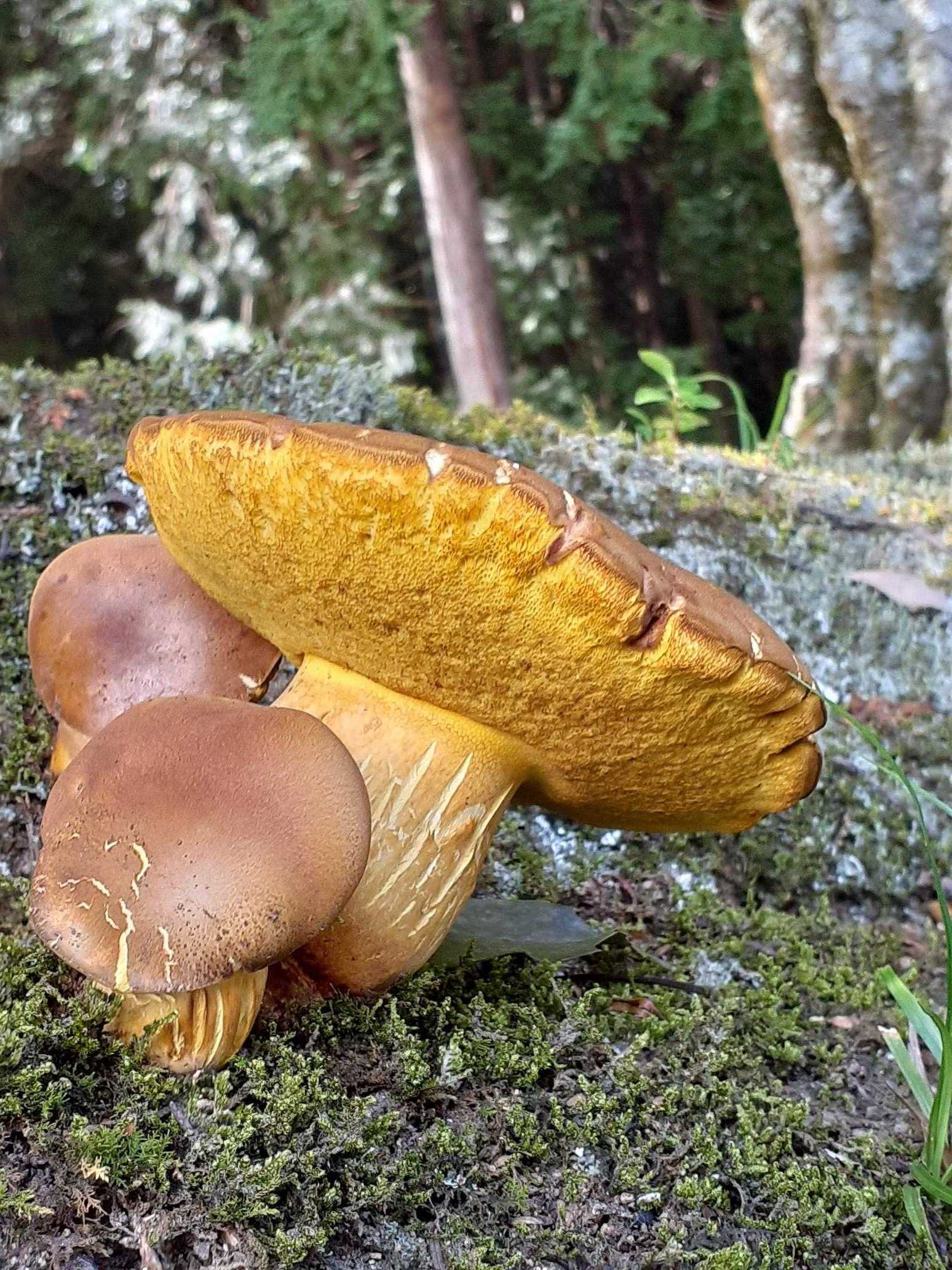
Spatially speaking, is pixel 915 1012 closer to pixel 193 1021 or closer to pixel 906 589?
pixel 193 1021

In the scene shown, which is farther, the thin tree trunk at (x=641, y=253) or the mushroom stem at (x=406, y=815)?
the thin tree trunk at (x=641, y=253)

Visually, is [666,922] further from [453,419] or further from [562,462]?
[453,419]

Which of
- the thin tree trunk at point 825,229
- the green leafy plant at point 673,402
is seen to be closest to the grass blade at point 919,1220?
the green leafy plant at point 673,402

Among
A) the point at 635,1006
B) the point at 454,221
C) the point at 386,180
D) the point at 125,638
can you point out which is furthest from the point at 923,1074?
the point at 386,180

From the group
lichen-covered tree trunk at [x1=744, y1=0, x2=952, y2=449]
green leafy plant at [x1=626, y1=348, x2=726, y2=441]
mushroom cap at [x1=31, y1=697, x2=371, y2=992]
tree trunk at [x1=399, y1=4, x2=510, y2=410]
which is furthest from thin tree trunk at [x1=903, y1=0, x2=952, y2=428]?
mushroom cap at [x1=31, y1=697, x2=371, y2=992]

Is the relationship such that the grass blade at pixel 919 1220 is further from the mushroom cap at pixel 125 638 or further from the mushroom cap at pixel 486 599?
the mushroom cap at pixel 125 638

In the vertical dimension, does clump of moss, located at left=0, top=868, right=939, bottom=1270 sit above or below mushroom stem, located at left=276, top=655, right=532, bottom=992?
below

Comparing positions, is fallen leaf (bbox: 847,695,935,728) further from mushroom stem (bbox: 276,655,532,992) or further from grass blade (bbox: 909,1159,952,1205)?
mushroom stem (bbox: 276,655,532,992)
